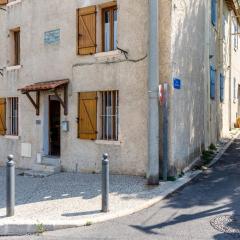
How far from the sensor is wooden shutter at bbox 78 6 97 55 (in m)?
11.4

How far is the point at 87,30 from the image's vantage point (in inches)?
454

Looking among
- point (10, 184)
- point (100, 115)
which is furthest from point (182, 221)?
point (100, 115)

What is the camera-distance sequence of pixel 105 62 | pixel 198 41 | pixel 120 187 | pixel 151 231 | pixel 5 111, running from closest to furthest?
pixel 151 231
pixel 120 187
pixel 105 62
pixel 198 41
pixel 5 111

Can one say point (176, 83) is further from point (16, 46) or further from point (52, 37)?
point (16, 46)

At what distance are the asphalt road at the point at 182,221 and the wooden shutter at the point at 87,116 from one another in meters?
3.38

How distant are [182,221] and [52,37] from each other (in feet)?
25.9

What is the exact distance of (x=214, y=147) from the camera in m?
14.8

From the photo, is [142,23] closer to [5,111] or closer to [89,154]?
[89,154]

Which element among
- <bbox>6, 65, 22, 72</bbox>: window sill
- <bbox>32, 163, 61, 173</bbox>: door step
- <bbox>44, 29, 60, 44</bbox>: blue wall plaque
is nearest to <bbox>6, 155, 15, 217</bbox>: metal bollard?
<bbox>32, 163, 61, 173</bbox>: door step

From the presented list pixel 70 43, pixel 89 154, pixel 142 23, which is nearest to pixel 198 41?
pixel 142 23

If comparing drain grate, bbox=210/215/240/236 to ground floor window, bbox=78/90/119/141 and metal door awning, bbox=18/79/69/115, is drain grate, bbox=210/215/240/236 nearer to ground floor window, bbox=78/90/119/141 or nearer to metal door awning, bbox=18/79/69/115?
ground floor window, bbox=78/90/119/141

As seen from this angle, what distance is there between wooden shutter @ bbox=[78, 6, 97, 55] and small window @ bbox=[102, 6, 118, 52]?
318mm

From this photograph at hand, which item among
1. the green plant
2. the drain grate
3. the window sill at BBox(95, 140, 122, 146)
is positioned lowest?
the green plant

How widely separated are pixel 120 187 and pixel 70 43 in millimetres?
4907
